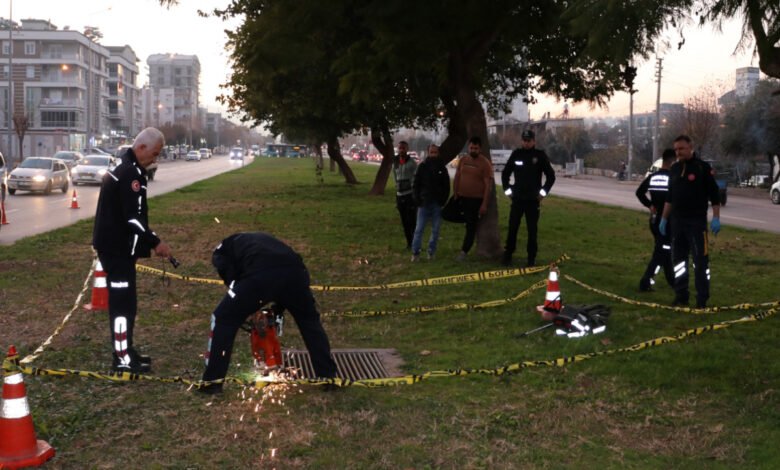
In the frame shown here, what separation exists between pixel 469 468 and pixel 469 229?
25.2ft

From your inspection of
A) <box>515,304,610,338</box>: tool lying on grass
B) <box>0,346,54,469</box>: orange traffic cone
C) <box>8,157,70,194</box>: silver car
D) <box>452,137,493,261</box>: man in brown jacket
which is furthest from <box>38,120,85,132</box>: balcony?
<box>0,346,54,469</box>: orange traffic cone

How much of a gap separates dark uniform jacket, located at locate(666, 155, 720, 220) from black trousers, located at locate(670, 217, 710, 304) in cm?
11

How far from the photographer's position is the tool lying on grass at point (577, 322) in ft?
23.9

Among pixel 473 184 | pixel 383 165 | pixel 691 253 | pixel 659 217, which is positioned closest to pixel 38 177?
pixel 383 165

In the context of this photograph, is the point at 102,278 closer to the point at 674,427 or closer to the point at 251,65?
the point at 251,65

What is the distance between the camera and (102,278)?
8.70 meters

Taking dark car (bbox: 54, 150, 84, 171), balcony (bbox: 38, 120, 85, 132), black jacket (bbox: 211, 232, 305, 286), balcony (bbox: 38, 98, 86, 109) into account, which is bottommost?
black jacket (bbox: 211, 232, 305, 286)

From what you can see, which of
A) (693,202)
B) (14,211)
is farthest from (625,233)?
(14,211)

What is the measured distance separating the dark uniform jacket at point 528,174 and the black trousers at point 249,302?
557 cm

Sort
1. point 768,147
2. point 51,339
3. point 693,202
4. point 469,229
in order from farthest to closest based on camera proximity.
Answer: point 768,147 < point 469,229 < point 693,202 < point 51,339

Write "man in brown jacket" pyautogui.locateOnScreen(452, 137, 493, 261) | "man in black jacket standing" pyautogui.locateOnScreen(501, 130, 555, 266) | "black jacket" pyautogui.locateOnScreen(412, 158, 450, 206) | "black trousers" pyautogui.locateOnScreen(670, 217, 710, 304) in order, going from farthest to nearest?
"black jacket" pyautogui.locateOnScreen(412, 158, 450, 206) → "man in brown jacket" pyautogui.locateOnScreen(452, 137, 493, 261) → "man in black jacket standing" pyautogui.locateOnScreen(501, 130, 555, 266) → "black trousers" pyautogui.locateOnScreen(670, 217, 710, 304)

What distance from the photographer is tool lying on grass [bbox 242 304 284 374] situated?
581 centimetres

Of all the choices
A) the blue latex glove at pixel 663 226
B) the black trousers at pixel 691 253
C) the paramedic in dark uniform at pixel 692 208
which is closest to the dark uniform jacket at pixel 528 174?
the blue latex glove at pixel 663 226

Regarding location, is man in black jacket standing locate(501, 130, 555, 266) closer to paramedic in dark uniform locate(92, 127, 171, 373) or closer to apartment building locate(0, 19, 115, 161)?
paramedic in dark uniform locate(92, 127, 171, 373)
